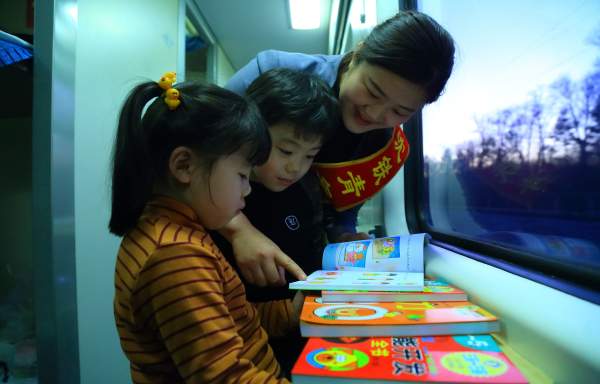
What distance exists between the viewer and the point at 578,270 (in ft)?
1.63

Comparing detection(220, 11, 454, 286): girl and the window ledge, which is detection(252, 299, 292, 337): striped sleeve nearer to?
detection(220, 11, 454, 286): girl

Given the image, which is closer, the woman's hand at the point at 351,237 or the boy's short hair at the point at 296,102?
the boy's short hair at the point at 296,102

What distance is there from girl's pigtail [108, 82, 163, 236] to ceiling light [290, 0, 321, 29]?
2.54 meters

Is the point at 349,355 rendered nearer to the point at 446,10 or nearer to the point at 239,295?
the point at 239,295

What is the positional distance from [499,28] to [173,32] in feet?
6.73

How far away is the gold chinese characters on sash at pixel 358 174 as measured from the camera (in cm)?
104

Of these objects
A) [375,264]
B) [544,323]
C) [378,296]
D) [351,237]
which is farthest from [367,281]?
[351,237]

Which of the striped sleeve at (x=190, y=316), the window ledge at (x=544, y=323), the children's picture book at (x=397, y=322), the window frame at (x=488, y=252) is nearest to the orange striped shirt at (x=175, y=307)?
the striped sleeve at (x=190, y=316)

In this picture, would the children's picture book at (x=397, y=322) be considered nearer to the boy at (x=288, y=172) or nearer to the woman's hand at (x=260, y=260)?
the woman's hand at (x=260, y=260)

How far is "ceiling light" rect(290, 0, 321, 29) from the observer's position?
8.94 ft

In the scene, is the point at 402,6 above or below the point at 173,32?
below

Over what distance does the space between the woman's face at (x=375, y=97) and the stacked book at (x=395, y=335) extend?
42 centimetres

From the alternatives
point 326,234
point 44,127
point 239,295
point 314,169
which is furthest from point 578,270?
point 44,127

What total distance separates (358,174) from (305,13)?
2376 mm
